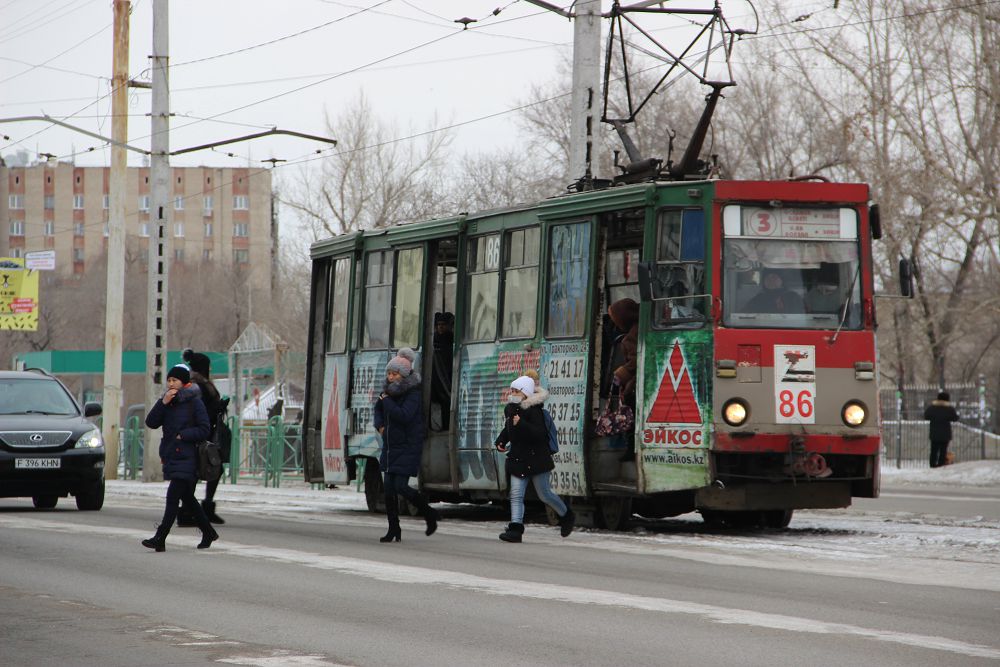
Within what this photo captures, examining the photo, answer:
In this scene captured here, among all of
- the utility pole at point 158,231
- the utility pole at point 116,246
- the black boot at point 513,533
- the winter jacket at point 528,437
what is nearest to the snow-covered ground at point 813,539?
the black boot at point 513,533

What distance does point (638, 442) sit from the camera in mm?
16234

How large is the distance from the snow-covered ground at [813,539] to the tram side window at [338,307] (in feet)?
7.38

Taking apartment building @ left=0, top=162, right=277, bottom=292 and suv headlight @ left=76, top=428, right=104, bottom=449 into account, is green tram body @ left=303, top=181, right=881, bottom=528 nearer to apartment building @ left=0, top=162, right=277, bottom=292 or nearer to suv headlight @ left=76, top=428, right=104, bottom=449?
suv headlight @ left=76, top=428, right=104, bottom=449

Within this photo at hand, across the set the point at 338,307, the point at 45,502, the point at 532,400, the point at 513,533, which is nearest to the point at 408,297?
the point at 338,307

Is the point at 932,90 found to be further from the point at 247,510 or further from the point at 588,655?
the point at 588,655

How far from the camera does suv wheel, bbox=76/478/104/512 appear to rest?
20656 millimetres

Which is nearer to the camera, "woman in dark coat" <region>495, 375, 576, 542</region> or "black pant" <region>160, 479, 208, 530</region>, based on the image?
"black pant" <region>160, 479, 208, 530</region>

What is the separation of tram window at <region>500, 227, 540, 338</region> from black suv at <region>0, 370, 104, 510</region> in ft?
18.0

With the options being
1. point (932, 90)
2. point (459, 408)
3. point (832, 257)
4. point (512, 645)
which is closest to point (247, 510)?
point (459, 408)

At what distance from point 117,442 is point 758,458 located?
2101cm

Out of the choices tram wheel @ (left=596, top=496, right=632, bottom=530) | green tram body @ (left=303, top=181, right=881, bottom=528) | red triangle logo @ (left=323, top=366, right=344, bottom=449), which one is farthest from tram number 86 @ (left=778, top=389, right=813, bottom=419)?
red triangle logo @ (left=323, top=366, right=344, bottom=449)

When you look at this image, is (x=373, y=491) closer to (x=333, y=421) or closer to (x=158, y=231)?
(x=333, y=421)

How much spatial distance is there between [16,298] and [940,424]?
1273 inches

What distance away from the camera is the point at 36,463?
19859mm
